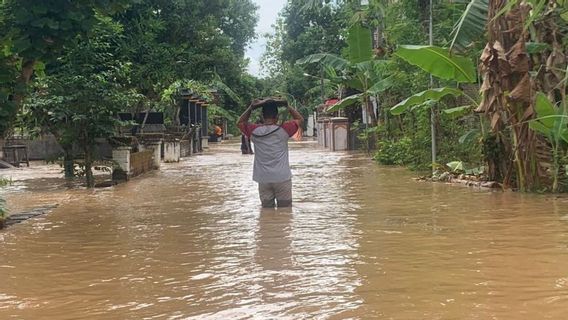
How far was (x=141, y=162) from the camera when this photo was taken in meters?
18.4

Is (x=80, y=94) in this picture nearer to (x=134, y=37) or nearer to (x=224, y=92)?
(x=134, y=37)

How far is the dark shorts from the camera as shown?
29.9ft

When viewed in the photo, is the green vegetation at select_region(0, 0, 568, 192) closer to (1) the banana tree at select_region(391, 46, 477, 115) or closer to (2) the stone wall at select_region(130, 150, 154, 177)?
(1) the banana tree at select_region(391, 46, 477, 115)

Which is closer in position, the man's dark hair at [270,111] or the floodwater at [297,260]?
the floodwater at [297,260]

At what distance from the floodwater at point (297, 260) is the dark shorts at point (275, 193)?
0.29 meters

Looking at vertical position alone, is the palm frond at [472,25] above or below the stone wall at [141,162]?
above

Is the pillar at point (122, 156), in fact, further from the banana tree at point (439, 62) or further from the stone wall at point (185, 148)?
the stone wall at point (185, 148)

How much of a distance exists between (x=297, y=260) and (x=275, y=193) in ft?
11.2

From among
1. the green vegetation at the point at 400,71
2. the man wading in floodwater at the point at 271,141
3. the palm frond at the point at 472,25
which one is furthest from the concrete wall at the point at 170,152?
the man wading in floodwater at the point at 271,141

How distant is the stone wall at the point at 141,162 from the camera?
56.5 ft

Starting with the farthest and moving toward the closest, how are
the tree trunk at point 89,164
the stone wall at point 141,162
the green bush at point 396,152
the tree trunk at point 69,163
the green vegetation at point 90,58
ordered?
the green bush at point 396,152 → the stone wall at point 141,162 → the tree trunk at point 69,163 → the tree trunk at point 89,164 → the green vegetation at point 90,58

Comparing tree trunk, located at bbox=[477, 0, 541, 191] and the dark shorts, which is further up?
tree trunk, located at bbox=[477, 0, 541, 191]

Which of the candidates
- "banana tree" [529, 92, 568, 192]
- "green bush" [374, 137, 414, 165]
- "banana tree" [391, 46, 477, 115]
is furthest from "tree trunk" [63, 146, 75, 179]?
"banana tree" [529, 92, 568, 192]

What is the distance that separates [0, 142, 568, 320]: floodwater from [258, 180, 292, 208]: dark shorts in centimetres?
29
